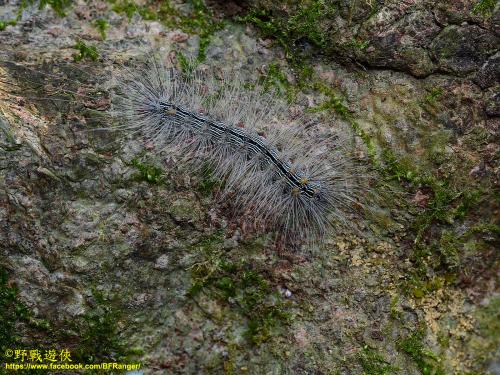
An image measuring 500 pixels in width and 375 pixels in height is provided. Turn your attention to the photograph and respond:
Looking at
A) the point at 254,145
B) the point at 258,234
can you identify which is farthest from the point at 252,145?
the point at 258,234

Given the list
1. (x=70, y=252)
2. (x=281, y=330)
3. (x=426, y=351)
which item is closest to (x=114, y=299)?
(x=70, y=252)

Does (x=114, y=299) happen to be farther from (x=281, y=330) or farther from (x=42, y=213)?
(x=281, y=330)

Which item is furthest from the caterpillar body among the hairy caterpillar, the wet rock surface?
the wet rock surface

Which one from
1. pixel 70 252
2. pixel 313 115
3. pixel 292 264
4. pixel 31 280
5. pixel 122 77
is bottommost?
pixel 31 280

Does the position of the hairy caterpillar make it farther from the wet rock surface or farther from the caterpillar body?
the wet rock surface

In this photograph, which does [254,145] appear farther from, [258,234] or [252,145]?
[258,234]

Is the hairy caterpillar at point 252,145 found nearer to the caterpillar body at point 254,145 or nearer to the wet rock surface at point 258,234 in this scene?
the caterpillar body at point 254,145
